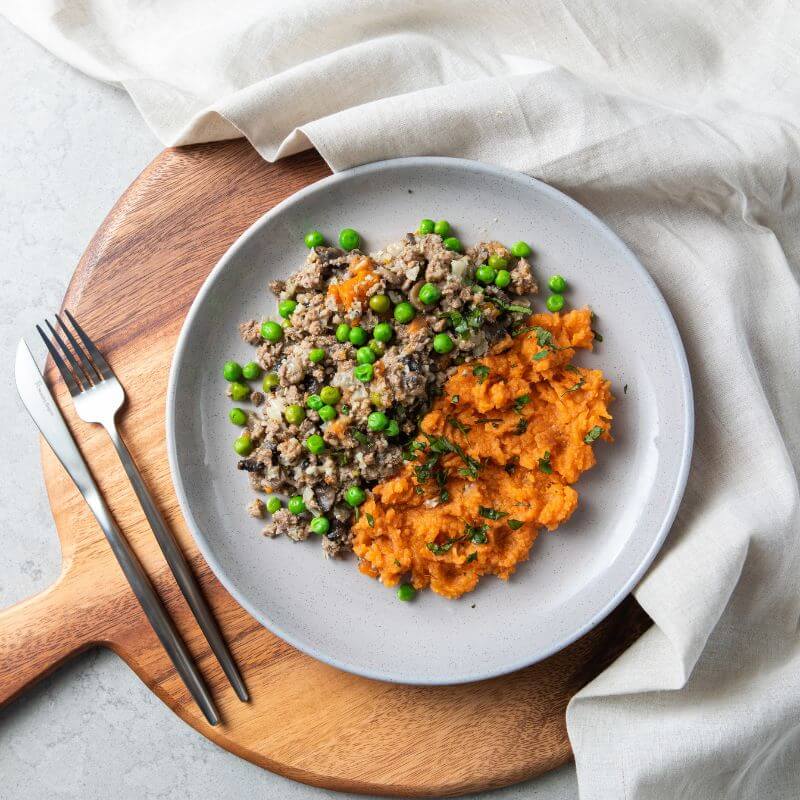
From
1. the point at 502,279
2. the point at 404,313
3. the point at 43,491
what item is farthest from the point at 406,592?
the point at 43,491

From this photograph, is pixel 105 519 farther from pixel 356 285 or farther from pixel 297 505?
pixel 356 285

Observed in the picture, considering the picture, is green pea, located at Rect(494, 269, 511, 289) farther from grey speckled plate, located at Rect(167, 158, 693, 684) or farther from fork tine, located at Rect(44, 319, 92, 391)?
fork tine, located at Rect(44, 319, 92, 391)

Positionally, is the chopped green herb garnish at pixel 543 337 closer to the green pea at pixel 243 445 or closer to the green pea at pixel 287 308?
the green pea at pixel 287 308

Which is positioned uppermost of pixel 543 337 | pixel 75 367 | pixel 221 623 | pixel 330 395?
pixel 75 367

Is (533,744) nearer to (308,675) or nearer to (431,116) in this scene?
(308,675)

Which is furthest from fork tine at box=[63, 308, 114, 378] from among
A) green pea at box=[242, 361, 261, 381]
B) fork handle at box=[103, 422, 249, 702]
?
green pea at box=[242, 361, 261, 381]
